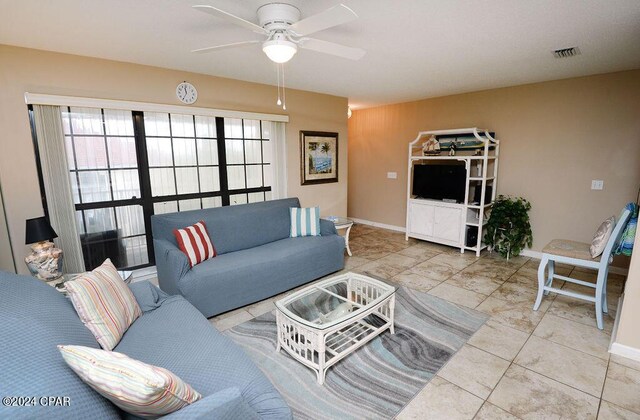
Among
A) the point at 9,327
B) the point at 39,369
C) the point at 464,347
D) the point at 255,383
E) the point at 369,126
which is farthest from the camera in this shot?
the point at 369,126

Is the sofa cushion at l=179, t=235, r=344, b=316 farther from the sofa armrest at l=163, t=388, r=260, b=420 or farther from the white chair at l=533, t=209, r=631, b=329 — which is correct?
the white chair at l=533, t=209, r=631, b=329

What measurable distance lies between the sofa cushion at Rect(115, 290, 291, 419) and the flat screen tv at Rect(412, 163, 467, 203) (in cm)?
401

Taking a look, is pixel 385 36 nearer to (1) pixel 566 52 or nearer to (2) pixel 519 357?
(1) pixel 566 52

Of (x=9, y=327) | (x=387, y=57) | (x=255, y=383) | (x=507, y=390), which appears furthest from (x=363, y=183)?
(x=9, y=327)

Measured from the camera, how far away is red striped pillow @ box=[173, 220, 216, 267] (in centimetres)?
288

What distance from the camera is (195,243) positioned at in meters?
2.95

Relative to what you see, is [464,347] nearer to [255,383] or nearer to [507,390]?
[507,390]

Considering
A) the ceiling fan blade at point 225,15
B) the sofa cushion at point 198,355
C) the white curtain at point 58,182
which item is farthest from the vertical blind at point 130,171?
the ceiling fan blade at point 225,15

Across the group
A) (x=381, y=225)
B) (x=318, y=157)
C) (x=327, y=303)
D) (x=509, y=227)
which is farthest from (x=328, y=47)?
(x=381, y=225)

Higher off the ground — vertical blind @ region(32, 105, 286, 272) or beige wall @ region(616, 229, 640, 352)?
vertical blind @ region(32, 105, 286, 272)

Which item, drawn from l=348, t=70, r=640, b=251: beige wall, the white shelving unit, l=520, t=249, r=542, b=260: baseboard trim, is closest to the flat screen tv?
the white shelving unit

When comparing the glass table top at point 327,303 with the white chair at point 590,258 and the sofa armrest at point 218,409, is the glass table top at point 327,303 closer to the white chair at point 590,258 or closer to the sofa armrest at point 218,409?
the sofa armrest at point 218,409

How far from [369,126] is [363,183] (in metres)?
1.17

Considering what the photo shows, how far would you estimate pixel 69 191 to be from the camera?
9.87ft
